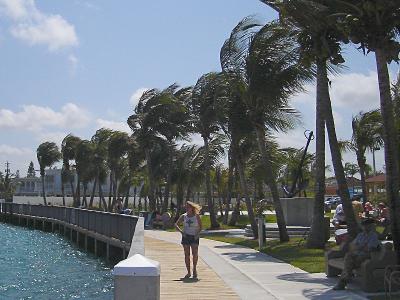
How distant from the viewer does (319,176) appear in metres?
19.8

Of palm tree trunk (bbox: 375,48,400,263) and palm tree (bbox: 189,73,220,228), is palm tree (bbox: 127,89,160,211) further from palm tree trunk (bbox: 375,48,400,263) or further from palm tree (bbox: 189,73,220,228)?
palm tree trunk (bbox: 375,48,400,263)

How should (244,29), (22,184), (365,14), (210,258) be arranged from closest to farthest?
(365,14) → (210,258) → (244,29) → (22,184)

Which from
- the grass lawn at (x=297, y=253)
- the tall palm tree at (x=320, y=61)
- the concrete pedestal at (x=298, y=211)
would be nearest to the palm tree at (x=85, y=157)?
the concrete pedestal at (x=298, y=211)

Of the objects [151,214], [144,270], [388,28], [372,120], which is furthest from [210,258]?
[151,214]

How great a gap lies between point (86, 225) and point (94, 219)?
2.86 m

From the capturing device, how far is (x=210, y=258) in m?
17.4

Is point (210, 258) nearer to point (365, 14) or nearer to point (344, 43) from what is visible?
point (344, 43)

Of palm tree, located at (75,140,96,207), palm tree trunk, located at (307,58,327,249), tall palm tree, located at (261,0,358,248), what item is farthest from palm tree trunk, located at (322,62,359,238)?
palm tree, located at (75,140,96,207)

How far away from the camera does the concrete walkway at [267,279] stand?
36.1 feet

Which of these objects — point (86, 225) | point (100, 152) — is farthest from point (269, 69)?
point (100, 152)

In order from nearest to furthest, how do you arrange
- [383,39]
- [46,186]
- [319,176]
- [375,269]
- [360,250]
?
[375,269]
[360,250]
[383,39]
[319,176]
[46,186]

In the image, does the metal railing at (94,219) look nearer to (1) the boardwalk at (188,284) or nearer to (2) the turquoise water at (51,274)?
(2) the turquoise water at (51,274)

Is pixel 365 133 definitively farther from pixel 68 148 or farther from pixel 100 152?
pixel 68 148

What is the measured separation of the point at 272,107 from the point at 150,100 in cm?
2037
